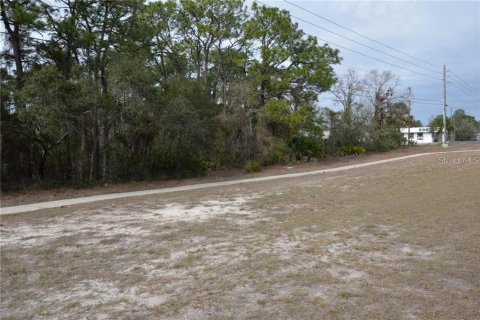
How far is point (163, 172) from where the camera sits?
20.1 metres

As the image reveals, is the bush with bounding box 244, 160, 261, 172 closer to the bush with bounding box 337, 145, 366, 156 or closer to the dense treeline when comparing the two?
the dense treeline

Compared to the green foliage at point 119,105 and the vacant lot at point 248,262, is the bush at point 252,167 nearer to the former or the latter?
the green foliage at point 119,105

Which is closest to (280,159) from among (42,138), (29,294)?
(42,138)

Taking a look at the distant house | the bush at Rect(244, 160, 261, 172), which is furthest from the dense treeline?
the distant house

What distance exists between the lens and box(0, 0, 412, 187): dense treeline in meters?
15.8

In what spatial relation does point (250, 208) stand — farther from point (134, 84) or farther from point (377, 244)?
point (134, 84)

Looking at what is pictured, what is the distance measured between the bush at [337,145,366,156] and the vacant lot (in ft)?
86.9

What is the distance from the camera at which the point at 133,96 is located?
16.6 meters

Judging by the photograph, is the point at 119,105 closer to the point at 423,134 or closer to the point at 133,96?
the point at 133,96

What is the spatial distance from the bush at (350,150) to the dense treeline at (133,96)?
848cm

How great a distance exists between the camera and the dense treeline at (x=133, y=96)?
1577 centimetres

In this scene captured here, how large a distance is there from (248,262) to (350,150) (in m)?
34.5

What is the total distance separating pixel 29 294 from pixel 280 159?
24504 mm

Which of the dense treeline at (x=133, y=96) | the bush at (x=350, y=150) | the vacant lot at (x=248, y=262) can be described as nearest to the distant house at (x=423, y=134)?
the bush at (x=350, y=150)
